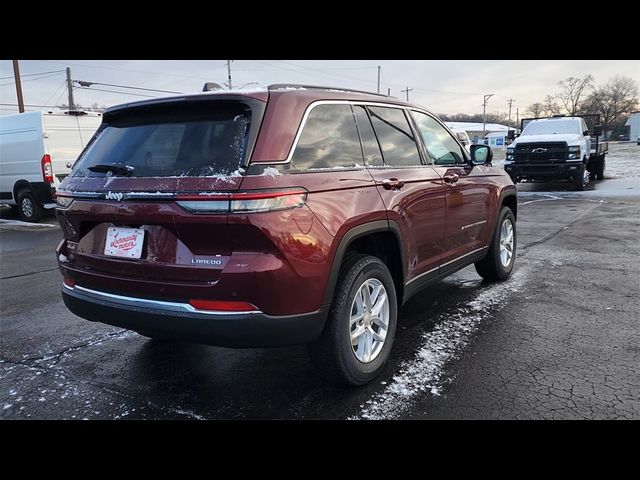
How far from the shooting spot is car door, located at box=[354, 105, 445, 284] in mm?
3457

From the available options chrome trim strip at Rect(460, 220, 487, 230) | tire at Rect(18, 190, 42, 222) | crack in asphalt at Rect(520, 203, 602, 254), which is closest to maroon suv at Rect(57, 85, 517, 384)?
chrome trim strip at Rect(460, 220, 487, 230)

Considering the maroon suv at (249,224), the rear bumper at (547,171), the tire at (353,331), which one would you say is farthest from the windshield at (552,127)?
the tire at (353,331)

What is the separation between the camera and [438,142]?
4.50 meters

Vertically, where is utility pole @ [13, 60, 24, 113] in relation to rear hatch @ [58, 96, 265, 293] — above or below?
above

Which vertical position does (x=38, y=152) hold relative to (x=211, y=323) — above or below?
above

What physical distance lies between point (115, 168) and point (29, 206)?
11312mm

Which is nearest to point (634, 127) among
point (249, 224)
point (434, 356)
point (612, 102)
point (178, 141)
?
point (612, 102)

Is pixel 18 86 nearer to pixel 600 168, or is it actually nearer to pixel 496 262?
pixel 496 262

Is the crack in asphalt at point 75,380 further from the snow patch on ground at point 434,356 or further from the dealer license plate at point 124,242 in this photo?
the snow patch on ground at point 434,356

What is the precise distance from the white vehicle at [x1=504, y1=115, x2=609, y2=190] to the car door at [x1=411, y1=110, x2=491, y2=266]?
11.6m

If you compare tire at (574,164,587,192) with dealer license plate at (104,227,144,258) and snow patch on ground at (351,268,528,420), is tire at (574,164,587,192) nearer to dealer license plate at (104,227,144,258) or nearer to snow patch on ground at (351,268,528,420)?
snow patch on ground at (351,268,528,420)

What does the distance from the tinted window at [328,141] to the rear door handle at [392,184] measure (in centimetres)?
22
